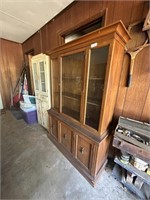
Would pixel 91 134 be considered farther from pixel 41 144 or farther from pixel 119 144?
pixel 41 144

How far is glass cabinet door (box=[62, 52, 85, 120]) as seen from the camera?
1.44m

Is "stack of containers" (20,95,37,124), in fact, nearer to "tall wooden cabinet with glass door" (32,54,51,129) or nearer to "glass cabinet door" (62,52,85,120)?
"tall wooden cabinet with glass door" (32,54,51,129)

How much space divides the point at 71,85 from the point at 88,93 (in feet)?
1.63

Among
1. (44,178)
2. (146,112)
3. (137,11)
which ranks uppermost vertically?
(137,11)

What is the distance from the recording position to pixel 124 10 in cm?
111

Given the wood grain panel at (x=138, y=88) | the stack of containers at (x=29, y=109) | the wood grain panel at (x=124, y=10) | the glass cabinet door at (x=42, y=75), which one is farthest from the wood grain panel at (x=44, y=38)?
the wood grain panel at (x=138, y=88)

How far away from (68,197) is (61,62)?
5.97 feet

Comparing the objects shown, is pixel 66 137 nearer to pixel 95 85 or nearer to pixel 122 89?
pixel 95 85

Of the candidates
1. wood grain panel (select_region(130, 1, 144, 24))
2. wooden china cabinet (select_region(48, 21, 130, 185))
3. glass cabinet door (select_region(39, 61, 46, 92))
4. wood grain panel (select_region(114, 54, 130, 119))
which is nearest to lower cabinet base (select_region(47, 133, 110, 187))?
wooden china cabinet (select_region(48, 21, 130, 185))

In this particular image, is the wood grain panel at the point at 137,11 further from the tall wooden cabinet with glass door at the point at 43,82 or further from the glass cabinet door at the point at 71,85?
the tall wooden cabinet with glass door at the point at 43,82

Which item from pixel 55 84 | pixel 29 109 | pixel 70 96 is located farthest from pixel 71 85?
pixel 29 109

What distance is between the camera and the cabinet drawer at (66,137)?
1.55m

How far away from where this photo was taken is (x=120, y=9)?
1.13 metres

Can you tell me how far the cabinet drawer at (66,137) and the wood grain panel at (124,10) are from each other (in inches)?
62.6
